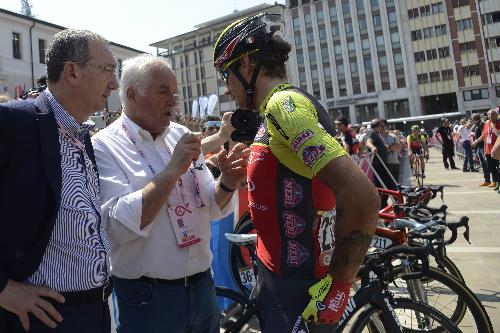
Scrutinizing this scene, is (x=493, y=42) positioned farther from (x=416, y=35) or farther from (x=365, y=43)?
(x=365, y=43)

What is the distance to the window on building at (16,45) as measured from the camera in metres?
34.3

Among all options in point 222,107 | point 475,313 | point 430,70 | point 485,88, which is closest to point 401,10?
point 430,70

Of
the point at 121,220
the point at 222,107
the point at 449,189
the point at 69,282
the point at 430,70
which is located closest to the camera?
the point at 69,282

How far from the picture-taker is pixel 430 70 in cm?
5675

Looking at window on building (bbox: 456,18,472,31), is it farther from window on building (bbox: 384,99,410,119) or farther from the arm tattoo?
the arm tattoo

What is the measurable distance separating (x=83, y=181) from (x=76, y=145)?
0.53 ft

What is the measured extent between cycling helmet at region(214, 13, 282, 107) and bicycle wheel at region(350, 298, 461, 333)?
58.1 inches

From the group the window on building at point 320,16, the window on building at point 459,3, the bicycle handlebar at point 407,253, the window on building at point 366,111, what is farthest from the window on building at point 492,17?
the bicycle handlebar at point 407,253

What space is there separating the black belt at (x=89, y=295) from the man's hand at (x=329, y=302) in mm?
792

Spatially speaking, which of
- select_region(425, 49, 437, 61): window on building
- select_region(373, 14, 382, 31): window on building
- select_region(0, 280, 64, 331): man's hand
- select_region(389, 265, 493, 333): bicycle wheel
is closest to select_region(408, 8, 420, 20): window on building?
select_region(373, 14, 382, 31): window on building

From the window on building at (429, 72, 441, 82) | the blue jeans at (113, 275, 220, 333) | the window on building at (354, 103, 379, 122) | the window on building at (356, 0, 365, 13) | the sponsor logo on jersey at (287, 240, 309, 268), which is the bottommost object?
the blue jeans at (113, 275, 220, 333)

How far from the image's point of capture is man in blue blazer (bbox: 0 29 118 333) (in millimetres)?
1331

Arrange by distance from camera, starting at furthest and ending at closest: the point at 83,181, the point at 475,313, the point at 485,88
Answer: the point at 485,88 < the point at 475,313 < the point at 83,181

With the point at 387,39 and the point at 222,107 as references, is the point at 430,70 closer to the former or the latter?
the point at 387,39
